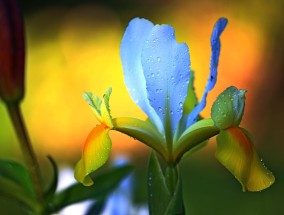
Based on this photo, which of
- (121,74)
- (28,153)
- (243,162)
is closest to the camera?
(243,162)

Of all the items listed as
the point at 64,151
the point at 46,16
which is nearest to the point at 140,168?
the point at 64,151

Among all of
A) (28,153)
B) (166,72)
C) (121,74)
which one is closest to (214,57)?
(166,72)

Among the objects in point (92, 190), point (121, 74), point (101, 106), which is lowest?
point (121, 74)

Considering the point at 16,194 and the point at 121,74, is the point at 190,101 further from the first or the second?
the point at 121,74

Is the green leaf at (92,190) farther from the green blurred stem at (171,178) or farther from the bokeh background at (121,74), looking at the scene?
the bokeh background at (121,74)

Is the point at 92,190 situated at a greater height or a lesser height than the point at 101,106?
lesser

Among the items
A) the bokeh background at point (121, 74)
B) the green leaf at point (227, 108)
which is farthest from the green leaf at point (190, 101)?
the bokeh background at point (121, 74)

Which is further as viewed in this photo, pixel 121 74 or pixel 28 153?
pixel 121 74

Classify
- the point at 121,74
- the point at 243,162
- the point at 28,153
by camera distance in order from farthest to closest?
the point at 121,74 < the point at 28,153 < the point at 243,162
